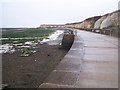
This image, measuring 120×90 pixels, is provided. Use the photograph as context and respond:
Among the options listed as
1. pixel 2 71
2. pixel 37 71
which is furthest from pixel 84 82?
pixel 2 71

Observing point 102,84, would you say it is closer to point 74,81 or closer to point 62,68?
point 74,81

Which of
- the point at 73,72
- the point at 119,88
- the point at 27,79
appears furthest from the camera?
the point at 27,79

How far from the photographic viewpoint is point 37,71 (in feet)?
36.8

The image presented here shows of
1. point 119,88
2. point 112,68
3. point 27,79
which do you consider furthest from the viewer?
point 27,79

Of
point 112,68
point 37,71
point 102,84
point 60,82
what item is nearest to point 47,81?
point 60,82

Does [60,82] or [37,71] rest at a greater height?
[60,82]

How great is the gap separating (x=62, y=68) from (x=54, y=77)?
0.78m

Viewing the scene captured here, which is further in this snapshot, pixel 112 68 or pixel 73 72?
pixel 112 68

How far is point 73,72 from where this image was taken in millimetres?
4328

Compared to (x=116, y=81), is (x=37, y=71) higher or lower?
lower

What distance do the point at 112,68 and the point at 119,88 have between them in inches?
58.1

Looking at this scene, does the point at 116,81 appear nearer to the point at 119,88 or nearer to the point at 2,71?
the point at 119,88

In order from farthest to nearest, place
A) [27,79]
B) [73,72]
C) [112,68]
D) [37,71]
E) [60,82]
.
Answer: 1. [37,71]
2. [27,79]
3. [112,68]
4. [73,72]
5. [60,82]

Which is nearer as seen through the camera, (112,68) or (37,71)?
(112,68)
